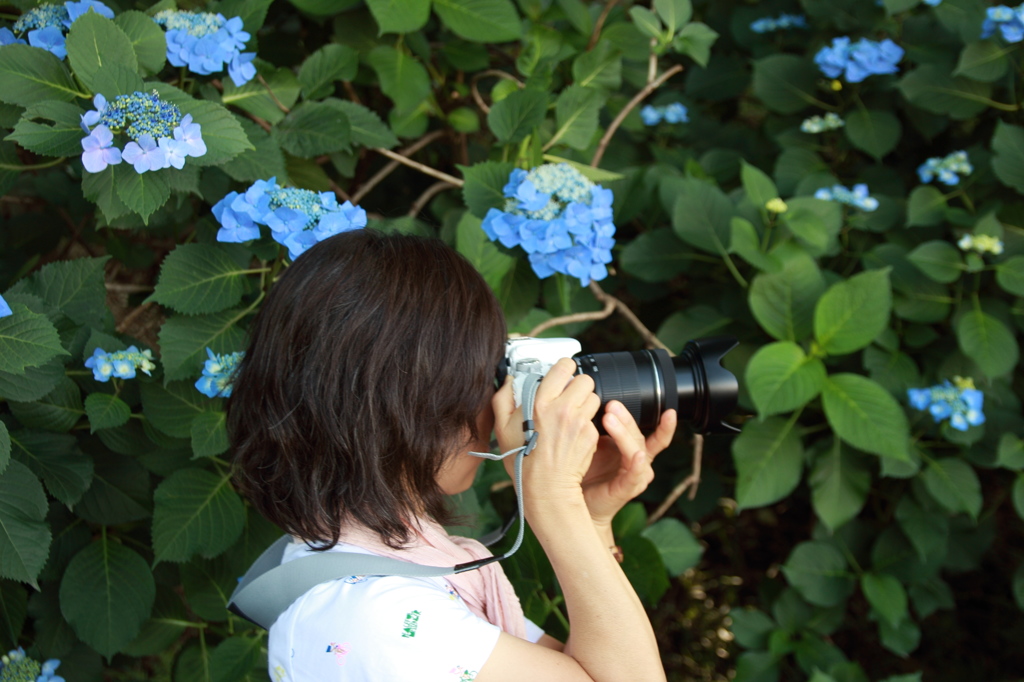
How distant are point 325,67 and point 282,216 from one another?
46 cm

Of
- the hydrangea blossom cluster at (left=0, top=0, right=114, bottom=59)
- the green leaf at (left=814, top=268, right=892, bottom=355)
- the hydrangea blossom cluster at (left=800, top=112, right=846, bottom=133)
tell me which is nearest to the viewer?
the hydrangea blossom cluster at (left=0, top=0, right=114, bottom=59)

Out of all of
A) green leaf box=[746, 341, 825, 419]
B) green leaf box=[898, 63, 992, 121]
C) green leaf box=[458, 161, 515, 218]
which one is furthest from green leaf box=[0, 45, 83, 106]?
green leaf box=[898, 63, 992, 121]

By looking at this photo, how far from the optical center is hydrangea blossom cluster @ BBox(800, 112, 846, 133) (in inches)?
72.1

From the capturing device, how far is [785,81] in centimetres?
192

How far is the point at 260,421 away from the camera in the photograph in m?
0.84

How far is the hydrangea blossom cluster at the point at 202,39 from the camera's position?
109 centimetres

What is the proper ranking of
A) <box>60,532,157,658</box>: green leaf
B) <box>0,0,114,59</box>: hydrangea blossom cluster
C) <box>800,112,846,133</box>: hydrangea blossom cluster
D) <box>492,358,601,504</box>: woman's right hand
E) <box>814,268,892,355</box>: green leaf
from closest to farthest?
<box>492,358,601,504</box>: woman's right hand → <box>0,0,114,59</box>: hydrangea blossom cluster → <box>60,532,157,658</box>: green leaf → <box>814,268,892,355</box>: green leaf → <box>800,112,846,133</box>: hydrangea blossom cluster

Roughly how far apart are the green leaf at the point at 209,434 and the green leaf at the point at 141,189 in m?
0.29

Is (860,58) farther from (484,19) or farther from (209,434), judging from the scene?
(209,434)

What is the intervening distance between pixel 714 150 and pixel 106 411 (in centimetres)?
155

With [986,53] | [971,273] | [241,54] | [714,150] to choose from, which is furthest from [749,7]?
[241,54]

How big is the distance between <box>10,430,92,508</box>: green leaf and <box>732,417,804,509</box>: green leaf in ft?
3.97

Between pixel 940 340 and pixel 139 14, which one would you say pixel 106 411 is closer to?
pixel 139 14

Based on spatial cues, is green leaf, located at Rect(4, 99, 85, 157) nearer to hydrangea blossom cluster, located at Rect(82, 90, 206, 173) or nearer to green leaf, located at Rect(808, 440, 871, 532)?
hydrangea blossom cluster, located at Rect(82, 90, 206, 173)
